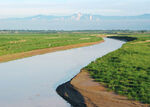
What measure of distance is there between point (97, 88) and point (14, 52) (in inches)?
1007

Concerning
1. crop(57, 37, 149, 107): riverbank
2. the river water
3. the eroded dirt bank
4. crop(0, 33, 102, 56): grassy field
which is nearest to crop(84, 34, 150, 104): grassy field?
crop(57, 37, 149, 107): riverbank

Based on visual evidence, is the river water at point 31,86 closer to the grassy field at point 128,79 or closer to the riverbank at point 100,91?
the riverbank at point 100,91

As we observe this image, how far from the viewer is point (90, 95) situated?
15320 mm

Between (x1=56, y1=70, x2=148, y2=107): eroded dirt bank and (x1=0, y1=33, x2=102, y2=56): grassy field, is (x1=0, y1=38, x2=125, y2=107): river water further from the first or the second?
(x1=0, y1=33, x2=102, y2=56): grassy field

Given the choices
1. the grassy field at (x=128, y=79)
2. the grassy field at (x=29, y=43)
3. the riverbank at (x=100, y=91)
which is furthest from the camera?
the grassy field at (x=29, y=43)

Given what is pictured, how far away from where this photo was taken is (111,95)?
48.1 feet

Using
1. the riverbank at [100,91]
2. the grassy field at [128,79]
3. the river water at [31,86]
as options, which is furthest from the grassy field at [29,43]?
the riverbank at [100,91]

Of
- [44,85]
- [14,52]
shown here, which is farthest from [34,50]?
[44,85]

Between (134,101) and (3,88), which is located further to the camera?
(3,88)

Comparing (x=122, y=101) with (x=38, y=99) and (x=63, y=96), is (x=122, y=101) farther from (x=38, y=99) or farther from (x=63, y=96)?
(x=38, y=99)

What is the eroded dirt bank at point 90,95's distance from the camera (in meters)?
13.6

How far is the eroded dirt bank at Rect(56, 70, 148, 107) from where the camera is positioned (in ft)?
44.6

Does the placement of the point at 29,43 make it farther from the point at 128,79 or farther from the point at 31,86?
the point at 128,79

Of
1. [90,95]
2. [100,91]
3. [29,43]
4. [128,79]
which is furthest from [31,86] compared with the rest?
[29,43]
